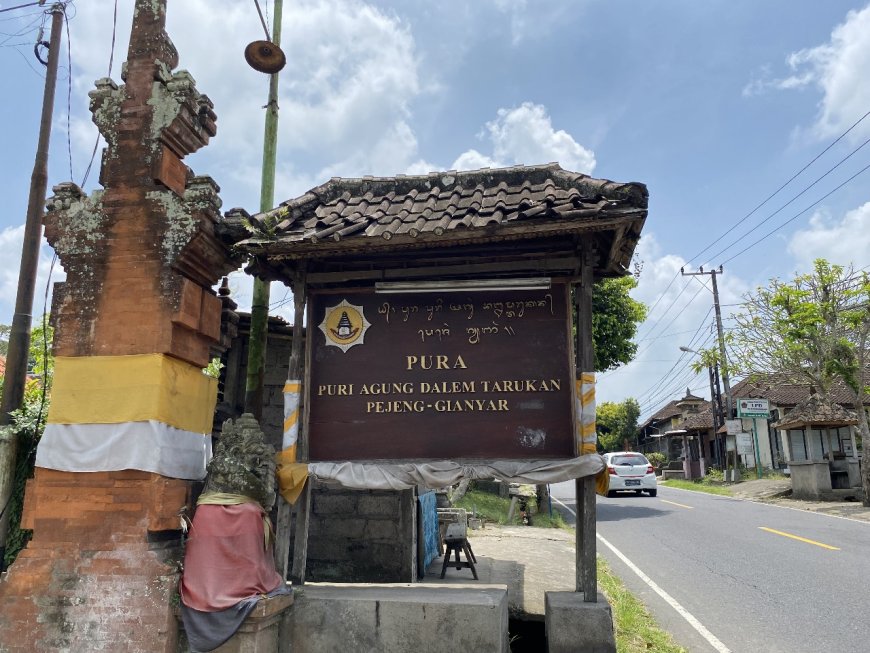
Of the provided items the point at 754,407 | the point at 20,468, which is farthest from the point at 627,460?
the point at 20,468

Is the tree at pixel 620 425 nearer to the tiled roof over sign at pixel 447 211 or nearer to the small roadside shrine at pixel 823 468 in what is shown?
the small roadside shrine at pixel 823 468

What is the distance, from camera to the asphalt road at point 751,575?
6590mm

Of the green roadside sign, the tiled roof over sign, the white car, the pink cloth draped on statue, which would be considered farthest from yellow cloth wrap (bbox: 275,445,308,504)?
the green roadside sign

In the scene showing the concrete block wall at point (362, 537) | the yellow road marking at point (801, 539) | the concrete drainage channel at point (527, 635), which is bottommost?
the concrete drainage channel at point (527, 635)

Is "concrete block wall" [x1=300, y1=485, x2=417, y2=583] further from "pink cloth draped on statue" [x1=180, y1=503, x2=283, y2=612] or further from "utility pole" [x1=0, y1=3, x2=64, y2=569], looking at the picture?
"utility pole" [x1=0, y1=3, x2=64, y2=569]

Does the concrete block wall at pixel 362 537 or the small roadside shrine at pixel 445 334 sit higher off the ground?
the small roadside shrine at pixel 445 334

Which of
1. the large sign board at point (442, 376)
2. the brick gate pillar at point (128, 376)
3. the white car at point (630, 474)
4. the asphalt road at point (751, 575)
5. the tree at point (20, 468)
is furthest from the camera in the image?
the white car at point (630, 474)

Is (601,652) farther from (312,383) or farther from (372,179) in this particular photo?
(372,179)

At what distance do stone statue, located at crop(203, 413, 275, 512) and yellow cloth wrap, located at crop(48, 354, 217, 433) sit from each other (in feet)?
1.69

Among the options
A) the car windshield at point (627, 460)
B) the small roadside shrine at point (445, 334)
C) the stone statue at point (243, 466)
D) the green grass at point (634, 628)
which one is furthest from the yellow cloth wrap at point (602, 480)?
the car windshield at point (627, 460)

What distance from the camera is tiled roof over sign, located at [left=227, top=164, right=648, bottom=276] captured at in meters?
5.25

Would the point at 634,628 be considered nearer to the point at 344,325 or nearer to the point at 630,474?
the point at 344,325

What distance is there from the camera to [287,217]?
6.09 metres

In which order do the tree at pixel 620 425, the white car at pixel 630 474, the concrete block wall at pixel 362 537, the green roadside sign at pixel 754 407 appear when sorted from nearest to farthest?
the concrete block wall at pixel 362 537, the white car at pixel 630 474, the green roadside sign at pixel 754 407, the tree at pixel 620 425
